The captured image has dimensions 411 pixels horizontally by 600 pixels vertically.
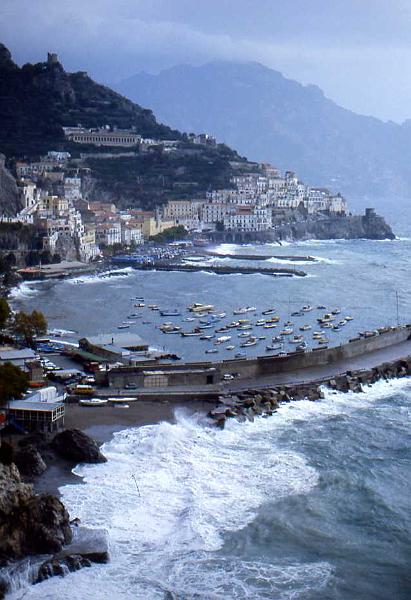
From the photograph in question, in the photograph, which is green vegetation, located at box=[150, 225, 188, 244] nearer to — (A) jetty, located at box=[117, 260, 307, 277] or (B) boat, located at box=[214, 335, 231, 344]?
(A) jetty, located at box=[117, 260, 307, 277]

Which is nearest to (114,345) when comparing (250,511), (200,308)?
(200,308)

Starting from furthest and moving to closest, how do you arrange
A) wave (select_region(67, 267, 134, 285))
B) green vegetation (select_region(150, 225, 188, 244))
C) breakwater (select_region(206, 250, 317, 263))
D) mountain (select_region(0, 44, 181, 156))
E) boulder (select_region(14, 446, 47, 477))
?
1. mountain (select_region(0, 44, 181, 156))
2. green vegetation (select_region(150, 225, 188, 244))
3. breakwater (select_region(206, 250, 317, 263))
4. wave (select_region(67, 267, 134, 285))
5. boulder (select_region(14, 446, 47, 477))

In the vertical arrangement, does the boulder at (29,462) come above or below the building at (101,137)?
below

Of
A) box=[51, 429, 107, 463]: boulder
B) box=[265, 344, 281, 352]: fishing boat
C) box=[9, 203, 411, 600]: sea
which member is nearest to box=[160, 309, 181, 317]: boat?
box=[265, 344, 281, 352]: fishing boat

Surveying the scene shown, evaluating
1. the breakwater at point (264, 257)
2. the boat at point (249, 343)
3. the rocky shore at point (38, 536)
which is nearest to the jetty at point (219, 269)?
the breakwater at point (264, 257)

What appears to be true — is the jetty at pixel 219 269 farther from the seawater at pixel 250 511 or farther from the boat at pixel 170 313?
the seawater at pixel 250 511

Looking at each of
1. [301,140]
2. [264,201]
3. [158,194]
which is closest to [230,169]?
[264,201]

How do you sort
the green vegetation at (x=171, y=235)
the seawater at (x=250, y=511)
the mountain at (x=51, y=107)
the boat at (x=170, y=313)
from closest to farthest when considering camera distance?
the seawater at (x=250, y=511)
the boat at (x=170, y=313)
the green vegetation at (x=171, y=235)
the mountain at (x=51, y=107)
